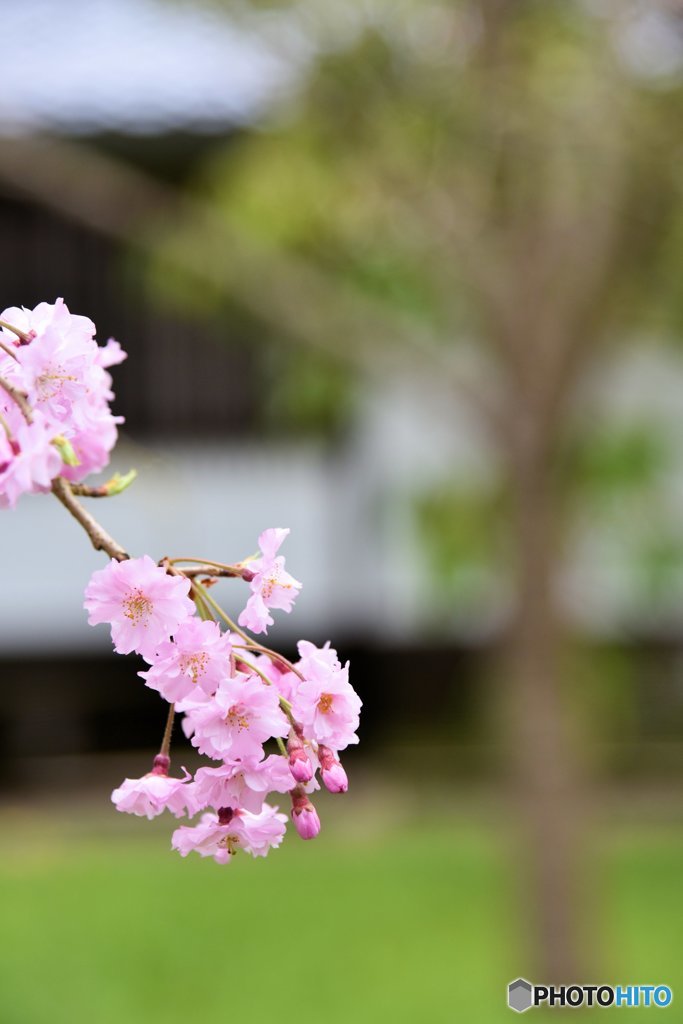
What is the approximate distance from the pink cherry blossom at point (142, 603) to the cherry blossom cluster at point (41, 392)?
0.23 feet

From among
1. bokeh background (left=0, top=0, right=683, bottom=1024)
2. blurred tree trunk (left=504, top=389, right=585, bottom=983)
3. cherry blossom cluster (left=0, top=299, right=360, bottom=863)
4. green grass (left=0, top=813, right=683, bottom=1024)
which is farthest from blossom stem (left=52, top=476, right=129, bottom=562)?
blurred tree trunk (left=504, top=389, right=585, bottom=983)

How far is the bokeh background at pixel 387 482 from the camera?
456 cm

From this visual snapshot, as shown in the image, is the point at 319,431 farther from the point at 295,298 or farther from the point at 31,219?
the point at 295,298

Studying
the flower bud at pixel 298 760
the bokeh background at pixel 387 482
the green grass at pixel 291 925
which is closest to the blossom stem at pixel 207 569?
the flower bud at pixel 298 760

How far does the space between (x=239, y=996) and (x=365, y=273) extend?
8.94ft

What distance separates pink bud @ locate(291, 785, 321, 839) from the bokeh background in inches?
44.2

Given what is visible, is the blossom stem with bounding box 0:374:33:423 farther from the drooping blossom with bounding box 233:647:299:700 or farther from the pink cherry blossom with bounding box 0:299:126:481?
the drooping blossom with bounding box 233:647:299:700

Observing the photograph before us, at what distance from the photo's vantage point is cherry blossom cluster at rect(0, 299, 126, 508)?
79cm

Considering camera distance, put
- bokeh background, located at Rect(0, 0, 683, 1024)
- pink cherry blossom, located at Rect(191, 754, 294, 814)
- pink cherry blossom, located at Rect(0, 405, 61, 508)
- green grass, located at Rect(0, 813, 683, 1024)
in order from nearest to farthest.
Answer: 1. pink cherry blossom, located at Rect(0, 405, 61, 508)
2. pink cherry blossom, located at Rect(191, 754, 294, 814)
3. bokeh background, located at Rect(0, 0, 683, 1024)
4. green grass, located at Rect(0, 813, 683, 1024)

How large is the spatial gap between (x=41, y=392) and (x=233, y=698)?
0.70 feet

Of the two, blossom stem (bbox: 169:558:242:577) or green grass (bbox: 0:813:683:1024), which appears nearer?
blossom stem (bbox: 169:558:242:577)

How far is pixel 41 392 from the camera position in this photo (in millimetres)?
878

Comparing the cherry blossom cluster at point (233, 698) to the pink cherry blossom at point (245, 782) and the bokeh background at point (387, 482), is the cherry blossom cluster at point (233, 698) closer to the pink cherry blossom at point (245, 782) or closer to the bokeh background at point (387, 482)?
the pink cherry blossom at point (245, 782)

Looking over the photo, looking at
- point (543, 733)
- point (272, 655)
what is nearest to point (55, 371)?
point (272, 655)
